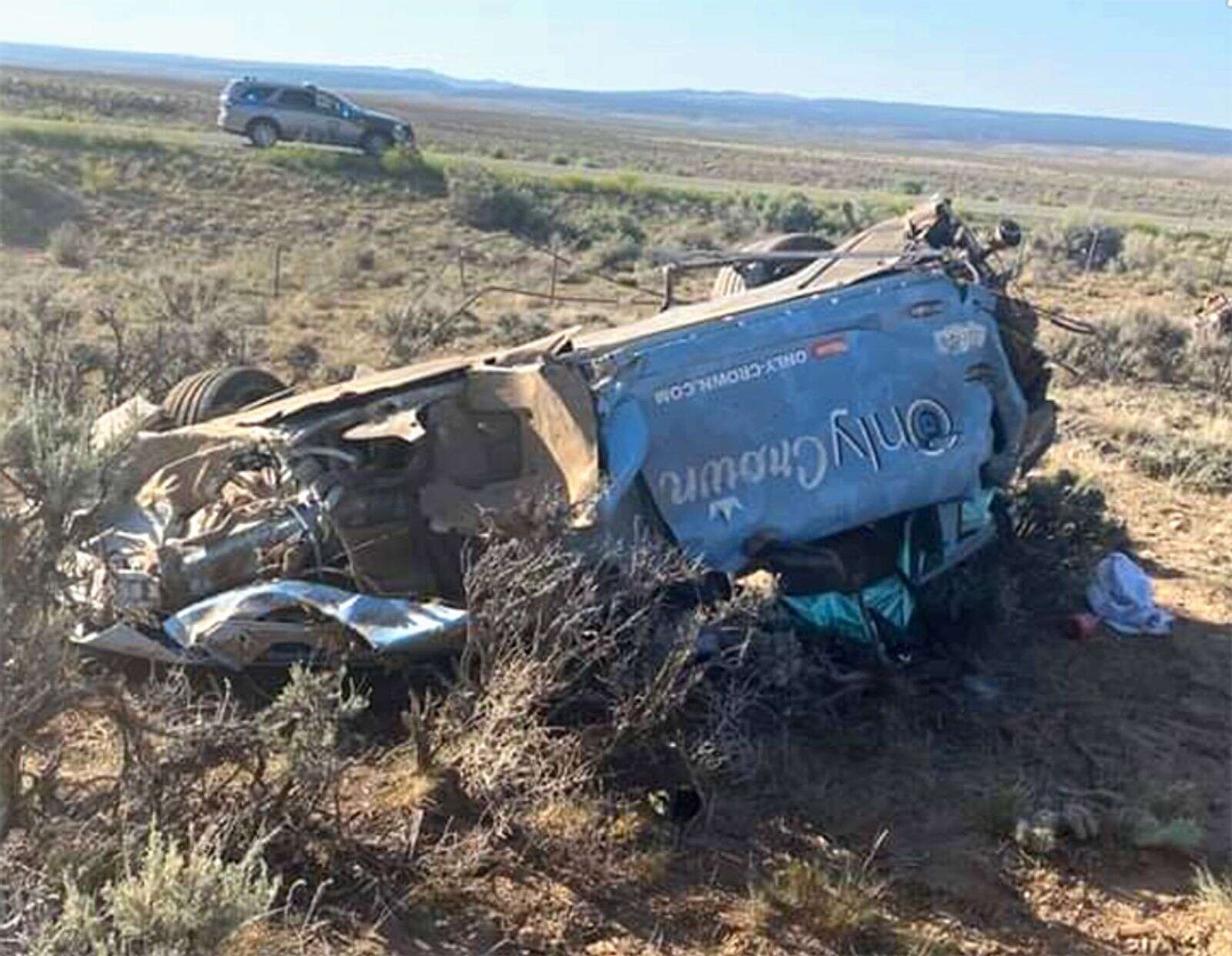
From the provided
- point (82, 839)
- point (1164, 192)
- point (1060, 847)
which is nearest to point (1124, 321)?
point (1060, 847)

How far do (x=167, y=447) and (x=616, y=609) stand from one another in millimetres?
2370

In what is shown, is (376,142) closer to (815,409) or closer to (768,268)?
(768,268)

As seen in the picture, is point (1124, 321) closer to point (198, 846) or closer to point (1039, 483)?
point (1039, 483)

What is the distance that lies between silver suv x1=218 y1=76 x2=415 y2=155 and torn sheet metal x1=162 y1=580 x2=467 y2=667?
3380 cm

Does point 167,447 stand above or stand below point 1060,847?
above

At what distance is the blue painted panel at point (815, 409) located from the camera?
6.58 metres

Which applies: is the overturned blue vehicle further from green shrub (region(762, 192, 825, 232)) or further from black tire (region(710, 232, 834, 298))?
green shrub (region(762, 192, 825, 232))

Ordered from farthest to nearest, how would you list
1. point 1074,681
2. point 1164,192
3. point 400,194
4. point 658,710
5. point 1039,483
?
point 1164,192 → point 400,194 → point 1039,483 → point 1074,681 → point 658,710

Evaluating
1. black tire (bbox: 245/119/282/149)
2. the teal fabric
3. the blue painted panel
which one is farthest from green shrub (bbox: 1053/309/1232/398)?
black tire (bbox: 245/119/282/149)

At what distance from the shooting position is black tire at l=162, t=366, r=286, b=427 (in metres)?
7.94

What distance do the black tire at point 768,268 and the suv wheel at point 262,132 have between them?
3088 cm

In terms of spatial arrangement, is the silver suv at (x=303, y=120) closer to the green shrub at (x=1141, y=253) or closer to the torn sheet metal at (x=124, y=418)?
the green shrub at (x=1141, y=253)

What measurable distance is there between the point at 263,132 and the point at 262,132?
0.03m

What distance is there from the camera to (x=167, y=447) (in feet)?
22.3
